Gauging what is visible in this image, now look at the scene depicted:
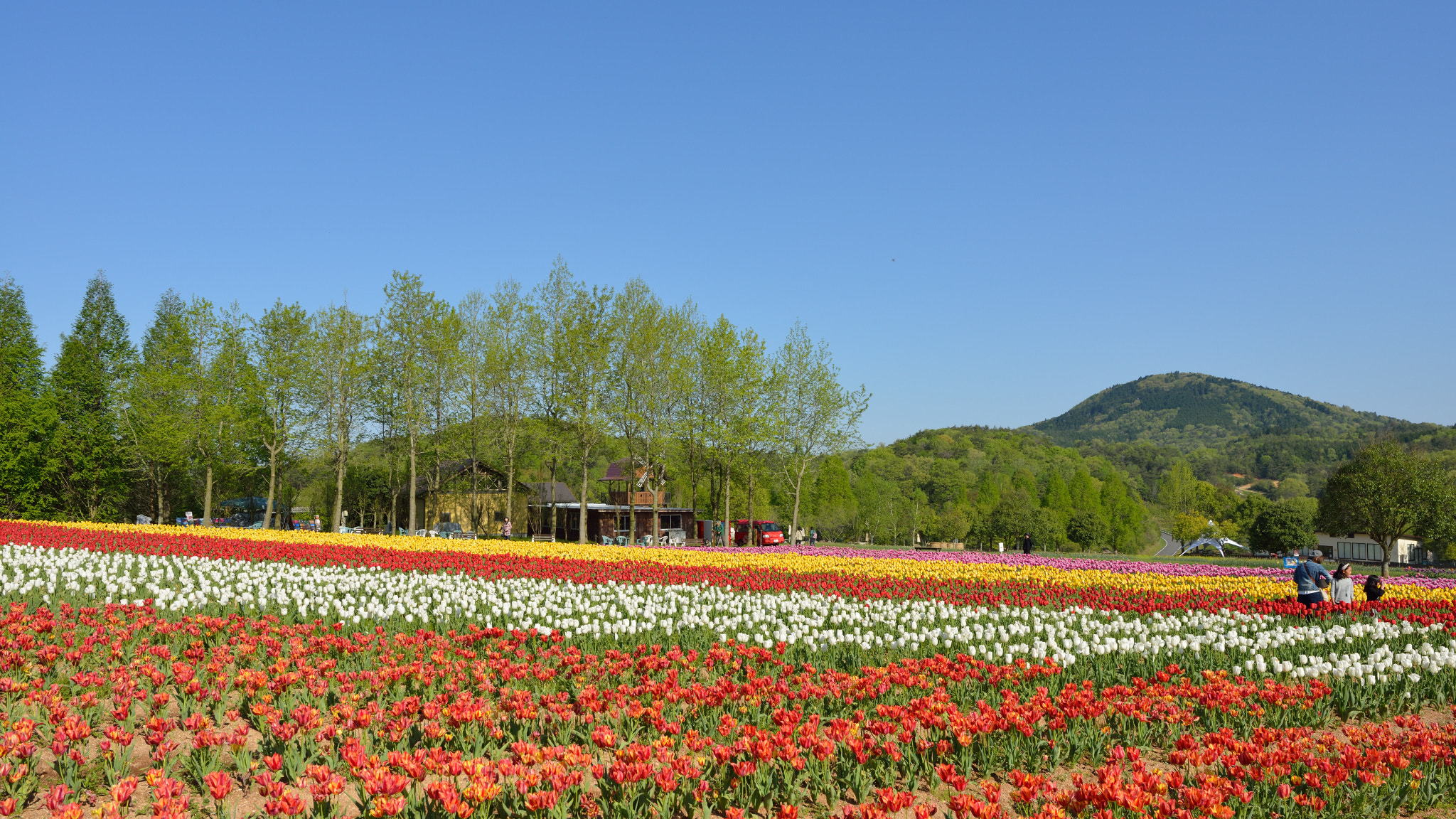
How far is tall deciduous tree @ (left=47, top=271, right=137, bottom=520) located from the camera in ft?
139

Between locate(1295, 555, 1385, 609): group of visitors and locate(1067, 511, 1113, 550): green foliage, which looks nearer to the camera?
locate(1295, 555, 1385, 609): group of visitors

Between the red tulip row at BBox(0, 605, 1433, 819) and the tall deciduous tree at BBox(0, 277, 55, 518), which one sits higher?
the tall deciduous tree at BBox(0, 277, 55, 518)

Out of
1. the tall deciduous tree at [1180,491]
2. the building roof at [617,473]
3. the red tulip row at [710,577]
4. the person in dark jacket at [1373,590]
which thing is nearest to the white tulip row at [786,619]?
the red tulip row at [710,577]

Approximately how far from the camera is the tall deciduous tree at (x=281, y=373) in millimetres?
40344

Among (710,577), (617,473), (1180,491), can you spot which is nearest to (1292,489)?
(1180,491)

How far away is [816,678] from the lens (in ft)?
25.0

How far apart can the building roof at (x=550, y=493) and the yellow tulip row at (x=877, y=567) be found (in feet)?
90.8

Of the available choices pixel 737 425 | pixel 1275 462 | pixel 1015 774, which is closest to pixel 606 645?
pixel 1015 774

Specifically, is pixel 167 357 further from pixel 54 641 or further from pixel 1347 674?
pixel 1347 674

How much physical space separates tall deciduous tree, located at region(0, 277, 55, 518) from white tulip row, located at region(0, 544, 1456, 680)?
32.3 meters

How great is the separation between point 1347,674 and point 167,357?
1945 inches

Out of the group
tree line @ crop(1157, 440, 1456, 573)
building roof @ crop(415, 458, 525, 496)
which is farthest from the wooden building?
tree line @ crop(1157, 440, 1456, 573)

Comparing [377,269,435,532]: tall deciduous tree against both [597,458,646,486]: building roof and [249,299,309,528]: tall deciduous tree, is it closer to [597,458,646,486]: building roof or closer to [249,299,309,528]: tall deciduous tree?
[249,299,309,528]: tall deciduous tree

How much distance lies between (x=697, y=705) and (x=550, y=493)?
5685 cm
